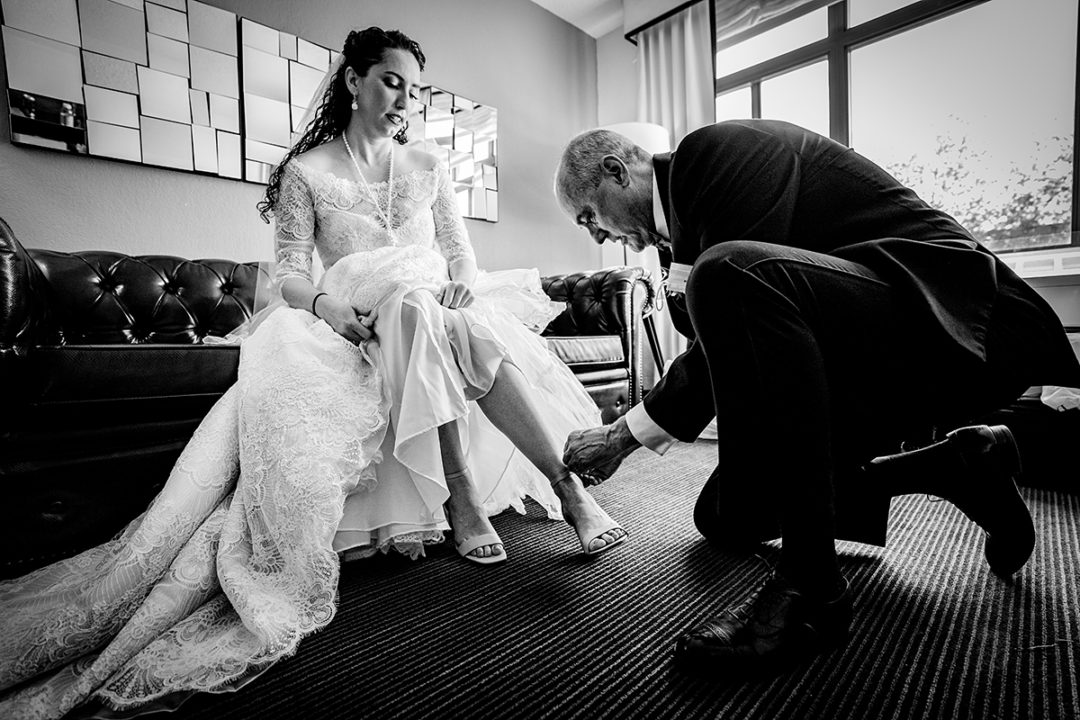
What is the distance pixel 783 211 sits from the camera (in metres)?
0.92

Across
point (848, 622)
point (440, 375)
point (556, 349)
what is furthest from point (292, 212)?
point (848, 622)

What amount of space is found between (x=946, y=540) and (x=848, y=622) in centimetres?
63

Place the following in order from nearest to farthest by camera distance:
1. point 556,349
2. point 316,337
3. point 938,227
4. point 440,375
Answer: point 938,227
point 440,375
point 316,337
point 556,349

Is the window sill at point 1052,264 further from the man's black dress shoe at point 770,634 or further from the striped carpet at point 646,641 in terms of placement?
the man's black dress shoe at point 770,634

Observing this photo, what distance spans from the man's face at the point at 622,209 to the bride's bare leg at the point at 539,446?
14.6 inches

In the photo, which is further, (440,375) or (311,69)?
(311,69)

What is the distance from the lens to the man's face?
1088 mm

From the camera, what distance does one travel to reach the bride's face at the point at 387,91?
153cm

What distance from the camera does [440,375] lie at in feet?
3.63

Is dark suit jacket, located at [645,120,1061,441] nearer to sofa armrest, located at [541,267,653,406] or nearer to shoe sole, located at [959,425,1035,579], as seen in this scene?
shoe sole, located at [959,425,1035,579]

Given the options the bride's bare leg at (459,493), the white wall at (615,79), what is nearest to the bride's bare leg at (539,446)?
the bride's bare leg at (459,493)

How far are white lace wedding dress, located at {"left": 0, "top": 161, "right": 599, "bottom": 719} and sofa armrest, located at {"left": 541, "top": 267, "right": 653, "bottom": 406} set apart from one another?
1.01 m

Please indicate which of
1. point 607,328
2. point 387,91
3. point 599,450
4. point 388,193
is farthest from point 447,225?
point 607,328

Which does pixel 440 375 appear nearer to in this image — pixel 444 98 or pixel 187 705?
pixel 187 705
